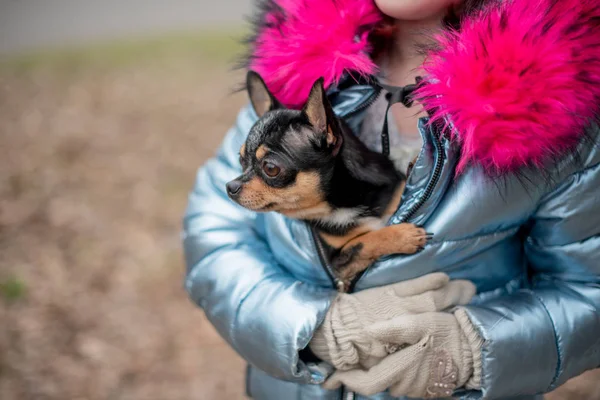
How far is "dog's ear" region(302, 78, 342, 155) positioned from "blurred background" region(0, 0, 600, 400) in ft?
1.51

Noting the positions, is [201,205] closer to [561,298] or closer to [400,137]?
[400,137]

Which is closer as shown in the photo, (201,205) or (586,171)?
(586,171)

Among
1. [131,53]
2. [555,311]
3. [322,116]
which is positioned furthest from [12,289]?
[131,53]

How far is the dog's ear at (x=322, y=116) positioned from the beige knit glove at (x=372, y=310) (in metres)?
0.33

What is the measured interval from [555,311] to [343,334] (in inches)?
17.8

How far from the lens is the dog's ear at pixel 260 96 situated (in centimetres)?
153

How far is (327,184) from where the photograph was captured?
148cm

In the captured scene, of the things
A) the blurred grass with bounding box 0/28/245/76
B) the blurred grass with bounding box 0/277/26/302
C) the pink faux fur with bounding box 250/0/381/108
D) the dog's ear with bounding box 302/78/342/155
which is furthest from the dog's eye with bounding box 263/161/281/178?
the blurred grass with bounding box 0/28/245/76

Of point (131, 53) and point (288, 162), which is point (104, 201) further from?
point (288, 162)

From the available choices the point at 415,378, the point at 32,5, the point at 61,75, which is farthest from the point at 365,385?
the point at 32,5

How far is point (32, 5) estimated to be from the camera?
6875mm

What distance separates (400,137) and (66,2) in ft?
21.2

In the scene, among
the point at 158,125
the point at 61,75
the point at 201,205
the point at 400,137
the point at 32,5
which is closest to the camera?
the point at 400,137

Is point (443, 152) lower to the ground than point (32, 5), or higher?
higher
